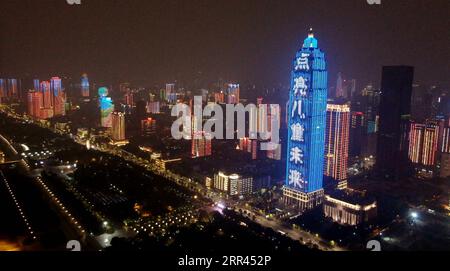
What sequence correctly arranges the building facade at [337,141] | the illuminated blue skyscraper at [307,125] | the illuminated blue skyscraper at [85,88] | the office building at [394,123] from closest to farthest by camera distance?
the illuminated blue skyscraper at [307,125]
the building facade at [337,141]
the office building at [394,123]
the illuminated blue skyscraper at [85,88]

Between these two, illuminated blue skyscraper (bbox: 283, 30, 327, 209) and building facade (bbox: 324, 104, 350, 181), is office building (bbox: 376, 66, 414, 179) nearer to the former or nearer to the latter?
building facade (bbox: 324, 104, 350, 181)

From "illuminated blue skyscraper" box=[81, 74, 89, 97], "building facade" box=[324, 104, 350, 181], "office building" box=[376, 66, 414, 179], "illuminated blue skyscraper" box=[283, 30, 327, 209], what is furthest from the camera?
"illuminated blue skyscraper" box=[81, 74, 89, 97]

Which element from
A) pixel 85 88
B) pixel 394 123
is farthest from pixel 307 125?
pixel 85 88

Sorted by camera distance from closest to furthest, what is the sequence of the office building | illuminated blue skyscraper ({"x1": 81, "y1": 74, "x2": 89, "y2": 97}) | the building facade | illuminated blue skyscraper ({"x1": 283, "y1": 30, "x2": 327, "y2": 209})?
illuminated blue skyscraper ({"x1": 283, "y1": 30, "x2": 327, "y2": 209}) → the building facade → the office building → illuminated blue skyscraper ({"x1": 81, "y1": 74, "x2": 89, "y2": 97})

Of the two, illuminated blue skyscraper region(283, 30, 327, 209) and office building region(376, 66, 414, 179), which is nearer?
illuminated blue skyscraper region(283, 30, 327, 209)

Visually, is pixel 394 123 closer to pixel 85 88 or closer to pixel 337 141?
pixel 337 141

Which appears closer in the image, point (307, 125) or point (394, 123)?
point (307, 125)

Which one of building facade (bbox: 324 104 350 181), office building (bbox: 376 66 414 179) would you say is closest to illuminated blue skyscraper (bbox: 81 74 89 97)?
building facade (bbox: 324 104 350 181)

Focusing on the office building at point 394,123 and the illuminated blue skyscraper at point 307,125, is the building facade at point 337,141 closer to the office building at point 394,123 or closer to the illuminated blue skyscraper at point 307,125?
the office building at point 394,123

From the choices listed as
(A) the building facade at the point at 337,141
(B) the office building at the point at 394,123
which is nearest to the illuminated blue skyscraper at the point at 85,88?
(A) the building facade at the point at 337,141
